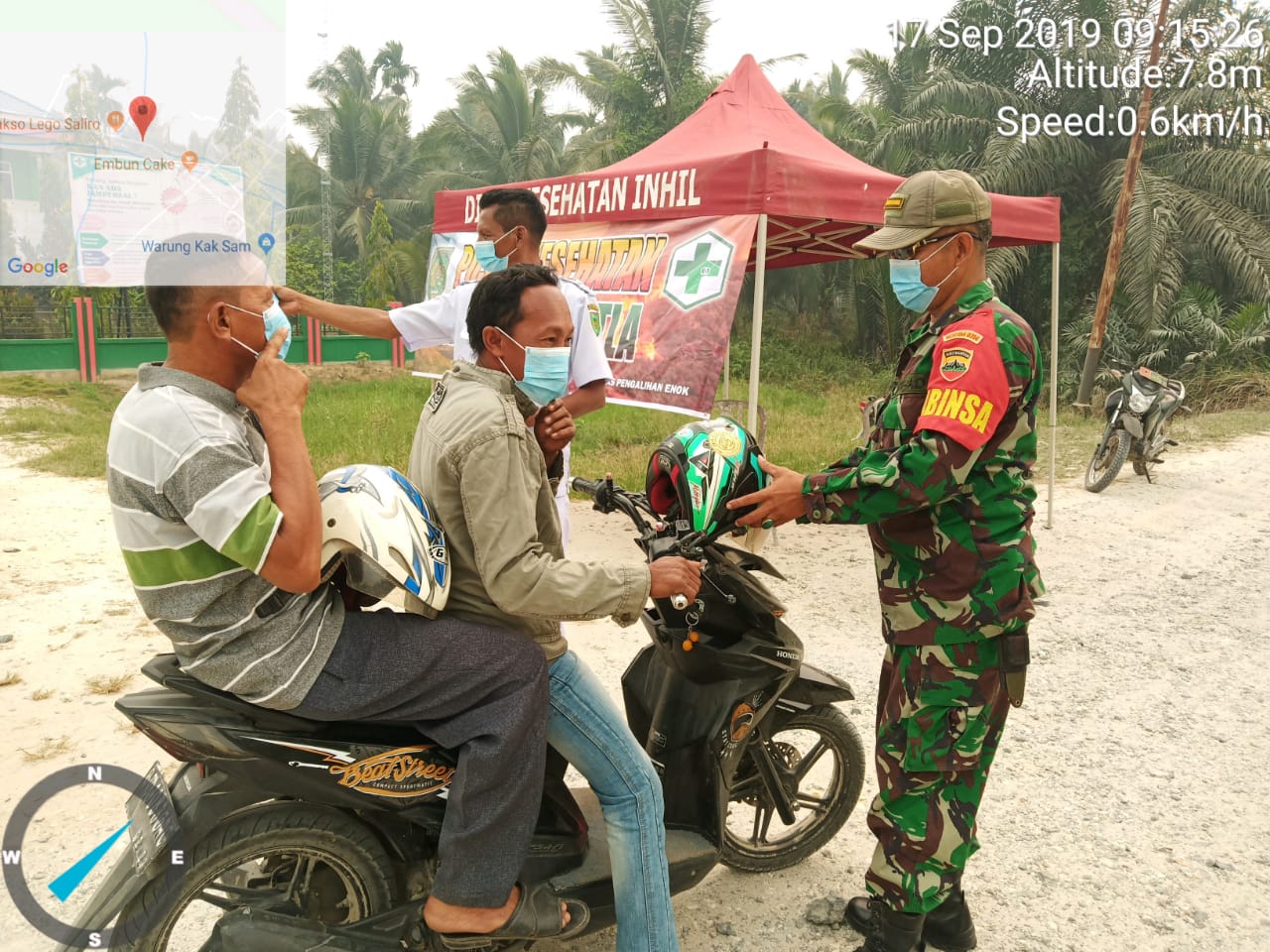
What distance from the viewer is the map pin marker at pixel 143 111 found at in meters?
3.26

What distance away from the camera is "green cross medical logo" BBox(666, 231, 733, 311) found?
5.62 m

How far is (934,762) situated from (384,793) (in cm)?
136

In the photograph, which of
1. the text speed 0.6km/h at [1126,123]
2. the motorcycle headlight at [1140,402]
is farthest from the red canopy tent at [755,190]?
the text speed 0.6km/h at [1126,123]

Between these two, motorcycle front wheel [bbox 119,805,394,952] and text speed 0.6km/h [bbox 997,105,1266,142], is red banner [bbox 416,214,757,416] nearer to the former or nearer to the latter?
motorcycle front wheel [bbox 119,805,394,952]

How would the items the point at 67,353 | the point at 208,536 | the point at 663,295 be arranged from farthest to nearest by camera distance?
the point at 67,353 → the point at 663,295 → the point at 208,536

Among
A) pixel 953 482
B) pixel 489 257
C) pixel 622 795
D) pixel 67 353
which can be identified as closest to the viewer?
pixel 622 795

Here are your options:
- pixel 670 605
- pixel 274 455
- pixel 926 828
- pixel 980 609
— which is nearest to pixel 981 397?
pixel 980 609

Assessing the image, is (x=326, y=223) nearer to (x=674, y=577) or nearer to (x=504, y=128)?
(x=504, y=128)

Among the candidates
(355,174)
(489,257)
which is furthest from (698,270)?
(355,174)

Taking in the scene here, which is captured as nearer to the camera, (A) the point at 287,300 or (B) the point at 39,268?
(A) the point at 287,300

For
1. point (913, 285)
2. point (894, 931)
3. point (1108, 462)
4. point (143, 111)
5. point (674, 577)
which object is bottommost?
point (894, 931)

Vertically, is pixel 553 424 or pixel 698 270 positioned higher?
pixel 698 270

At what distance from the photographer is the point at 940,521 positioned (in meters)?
2.37

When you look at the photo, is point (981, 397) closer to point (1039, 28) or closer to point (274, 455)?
point (274, 455)
